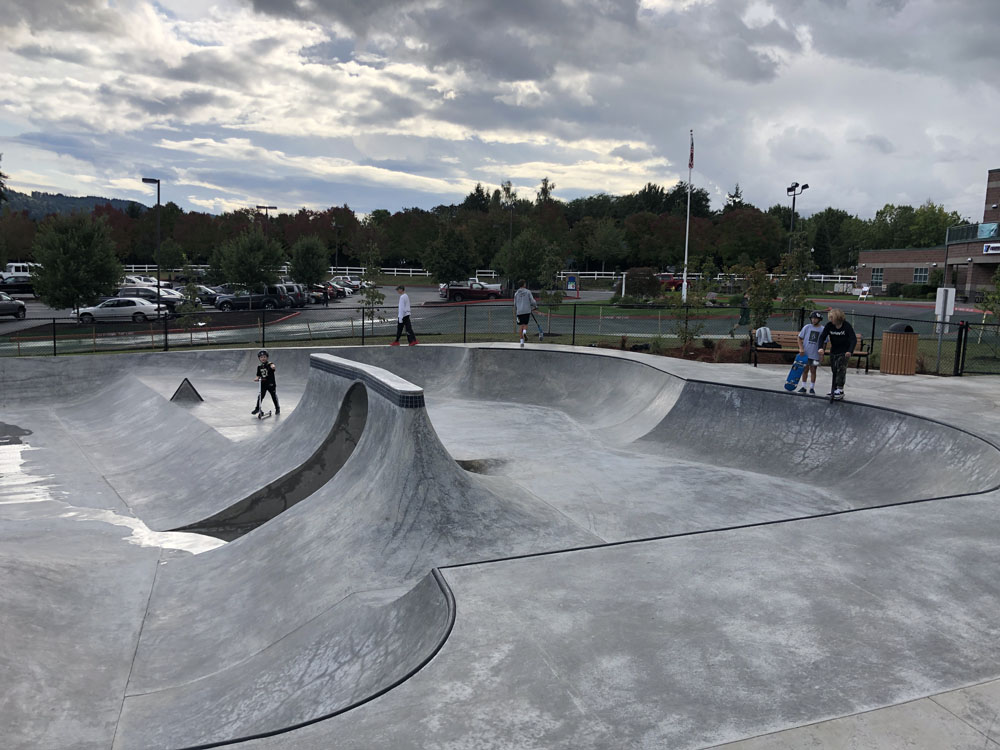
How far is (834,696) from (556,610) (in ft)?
5.56

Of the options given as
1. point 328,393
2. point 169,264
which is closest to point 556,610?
point 328,393

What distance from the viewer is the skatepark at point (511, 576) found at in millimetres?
3709

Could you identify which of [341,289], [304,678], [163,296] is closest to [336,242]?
[341,289]

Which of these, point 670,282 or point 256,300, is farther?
point 670,282

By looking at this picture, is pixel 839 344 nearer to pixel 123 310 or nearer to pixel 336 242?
pixel 123 310

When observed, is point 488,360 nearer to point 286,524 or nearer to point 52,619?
point 286,524

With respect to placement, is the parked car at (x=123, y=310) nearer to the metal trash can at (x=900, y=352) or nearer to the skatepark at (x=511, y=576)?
the skatepark at (x=511, y=576)

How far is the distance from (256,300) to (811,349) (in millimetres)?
32606

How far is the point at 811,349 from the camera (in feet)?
39.3

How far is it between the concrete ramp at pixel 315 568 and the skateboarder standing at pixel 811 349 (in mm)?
6326

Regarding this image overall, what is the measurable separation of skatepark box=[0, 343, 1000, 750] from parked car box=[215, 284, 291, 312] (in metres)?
25.4

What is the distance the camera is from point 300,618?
6.08 m

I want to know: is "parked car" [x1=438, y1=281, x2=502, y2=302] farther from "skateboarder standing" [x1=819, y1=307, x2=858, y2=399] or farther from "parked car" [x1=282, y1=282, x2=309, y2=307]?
"skateboarder standing" [x1=819, y1=307, x2=858, y2=399]

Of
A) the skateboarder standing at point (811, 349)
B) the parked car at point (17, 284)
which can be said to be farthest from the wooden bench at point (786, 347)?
the parked car at point (17, 284)
